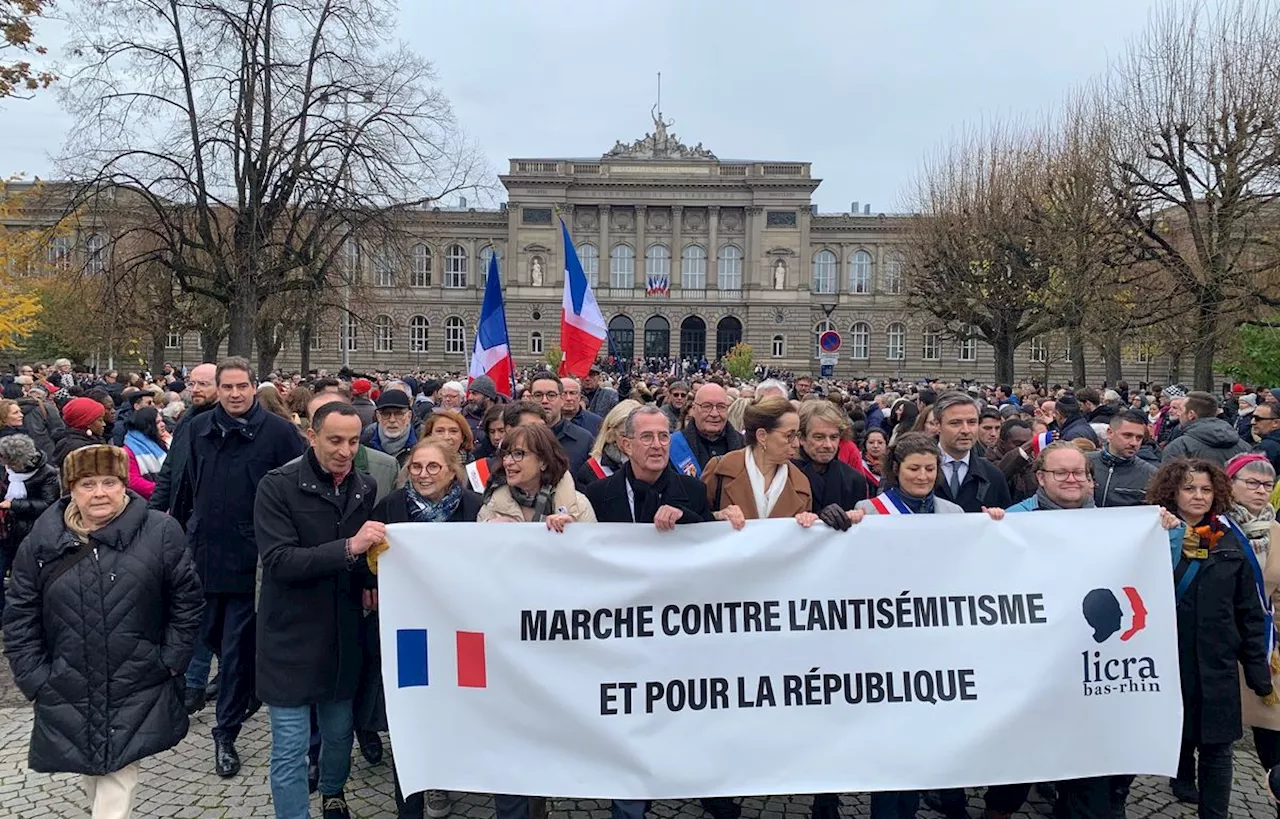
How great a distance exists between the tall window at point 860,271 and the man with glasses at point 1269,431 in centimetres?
6047

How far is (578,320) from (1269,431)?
24.8ft

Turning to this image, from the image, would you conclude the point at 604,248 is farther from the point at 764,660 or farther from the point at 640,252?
the point at 764,660

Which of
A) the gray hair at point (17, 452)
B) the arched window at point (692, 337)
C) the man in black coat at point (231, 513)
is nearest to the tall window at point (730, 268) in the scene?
the arched window at point (692, 337)

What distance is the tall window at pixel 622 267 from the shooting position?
64.1m

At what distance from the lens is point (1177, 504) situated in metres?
4.02

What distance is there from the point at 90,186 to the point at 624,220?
50.0 meters

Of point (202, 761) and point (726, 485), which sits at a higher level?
point (726, 485)

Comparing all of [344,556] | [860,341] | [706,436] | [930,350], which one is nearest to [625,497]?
[344,556]

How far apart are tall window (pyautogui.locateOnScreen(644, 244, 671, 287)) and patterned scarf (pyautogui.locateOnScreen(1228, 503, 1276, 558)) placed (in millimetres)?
60630

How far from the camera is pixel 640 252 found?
63.8m

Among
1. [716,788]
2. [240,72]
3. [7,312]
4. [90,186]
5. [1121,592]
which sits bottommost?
[716,788]

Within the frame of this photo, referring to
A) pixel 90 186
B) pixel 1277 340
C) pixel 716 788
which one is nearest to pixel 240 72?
pixel 90 186

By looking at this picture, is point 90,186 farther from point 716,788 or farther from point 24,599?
point 716,788

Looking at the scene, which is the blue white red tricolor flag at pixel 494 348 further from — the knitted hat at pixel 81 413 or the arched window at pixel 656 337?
the arched window at pixel 656 337
